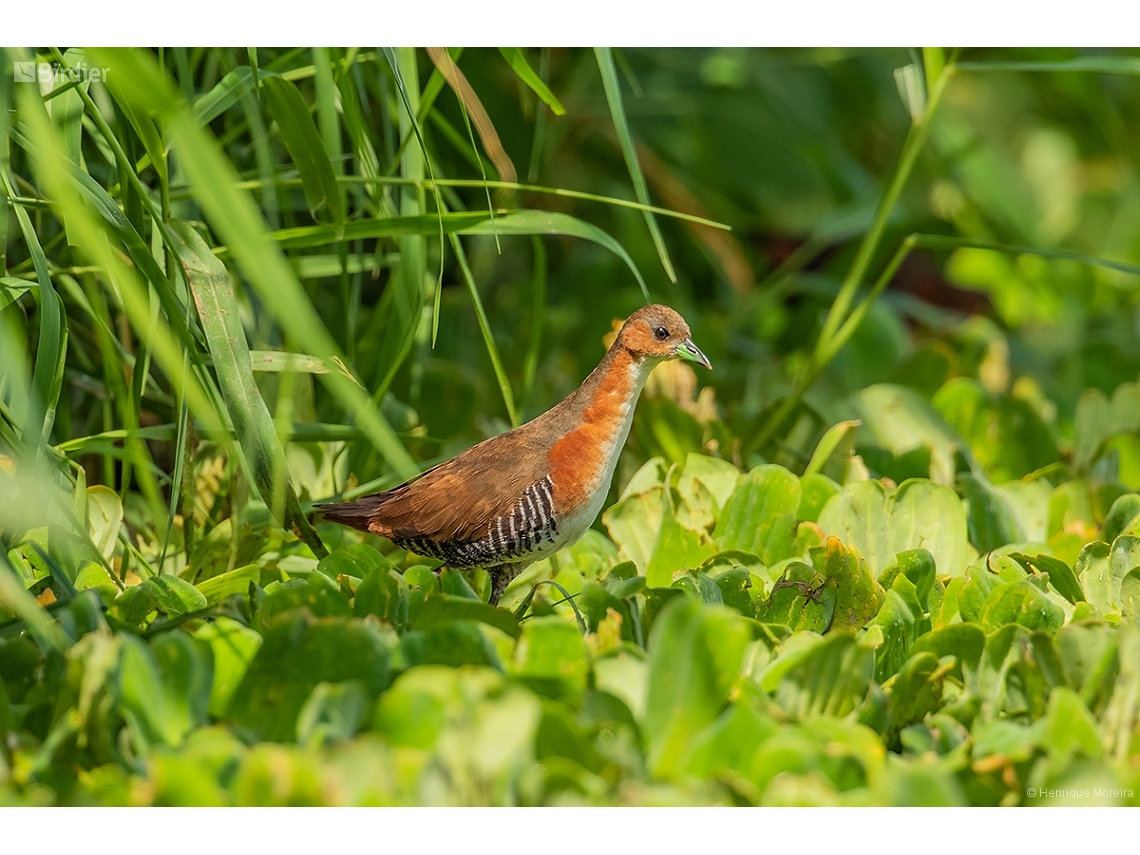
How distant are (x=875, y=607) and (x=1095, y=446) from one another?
131 cm

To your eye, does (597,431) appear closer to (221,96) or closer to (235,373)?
→ (235,373)

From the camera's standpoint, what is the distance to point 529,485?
2.28m

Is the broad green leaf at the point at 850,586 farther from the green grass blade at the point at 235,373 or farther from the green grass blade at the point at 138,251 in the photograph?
the green grass blade at the point at 138,251

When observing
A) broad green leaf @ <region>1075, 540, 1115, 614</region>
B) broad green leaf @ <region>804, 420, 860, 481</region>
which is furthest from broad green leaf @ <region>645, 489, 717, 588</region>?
broad green leaf @ <region>1075, 540, 1115, 614</region>

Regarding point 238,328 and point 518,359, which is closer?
point 238,328

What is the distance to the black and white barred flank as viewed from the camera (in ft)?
7.29

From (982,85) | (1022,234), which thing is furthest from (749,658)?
(982,85)

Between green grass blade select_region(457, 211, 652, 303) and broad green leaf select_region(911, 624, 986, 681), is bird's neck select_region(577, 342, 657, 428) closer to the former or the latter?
green grass blade select_region(457, 211, 652, 303)

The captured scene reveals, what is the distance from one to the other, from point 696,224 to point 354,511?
270 cm

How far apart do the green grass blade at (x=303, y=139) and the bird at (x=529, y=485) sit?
0.53 m

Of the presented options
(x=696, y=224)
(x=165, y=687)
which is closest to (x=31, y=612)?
(x=165, y=687)

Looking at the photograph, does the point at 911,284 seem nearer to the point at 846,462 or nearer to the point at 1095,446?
the point at 1095,446

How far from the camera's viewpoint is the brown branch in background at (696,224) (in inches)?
188

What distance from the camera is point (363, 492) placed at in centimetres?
260
